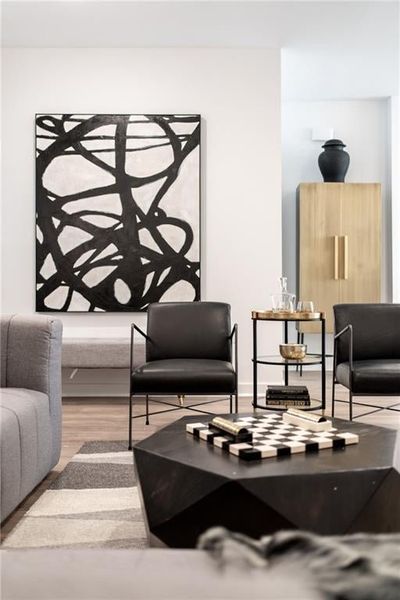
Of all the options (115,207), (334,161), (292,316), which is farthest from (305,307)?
(334,161)

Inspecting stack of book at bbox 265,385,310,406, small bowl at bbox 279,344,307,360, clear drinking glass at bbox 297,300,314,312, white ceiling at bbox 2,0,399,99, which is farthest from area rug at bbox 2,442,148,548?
white ceiling at bbox 2,0,399,99

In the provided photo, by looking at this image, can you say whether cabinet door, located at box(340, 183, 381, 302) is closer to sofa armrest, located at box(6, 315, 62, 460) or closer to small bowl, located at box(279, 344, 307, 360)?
small bowl, located at box(279, 344, 307, 360)

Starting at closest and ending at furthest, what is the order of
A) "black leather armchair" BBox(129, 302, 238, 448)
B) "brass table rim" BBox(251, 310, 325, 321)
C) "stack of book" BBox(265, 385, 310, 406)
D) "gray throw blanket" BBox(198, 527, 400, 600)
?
"gray throw blanket" BBox(198, 527, 400, 600) → "stack of book" BBox(265, 385, 310, 406) → "brass table rim" BBox(251, 310, 325, 321) → "black leather armchair" BBox(129, 302, 238, 448)

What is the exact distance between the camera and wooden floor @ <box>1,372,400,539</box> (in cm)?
372

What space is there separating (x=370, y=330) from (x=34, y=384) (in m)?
2.19

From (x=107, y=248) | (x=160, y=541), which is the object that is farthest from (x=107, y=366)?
(x=160, y=541)

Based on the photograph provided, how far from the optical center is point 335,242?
21.3ft

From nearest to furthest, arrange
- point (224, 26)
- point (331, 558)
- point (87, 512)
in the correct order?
point (331, 558) < point (87, 512) < point (224, 26)

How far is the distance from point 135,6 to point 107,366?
265 cm

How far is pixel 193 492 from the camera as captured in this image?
72.4 inches

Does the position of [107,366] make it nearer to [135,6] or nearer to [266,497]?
[135,6]

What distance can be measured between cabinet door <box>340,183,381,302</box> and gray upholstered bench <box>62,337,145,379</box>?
256 cm

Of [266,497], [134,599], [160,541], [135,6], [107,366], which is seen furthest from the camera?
[107,366]

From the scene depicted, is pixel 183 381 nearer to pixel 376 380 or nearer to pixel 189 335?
pixel 189 335
